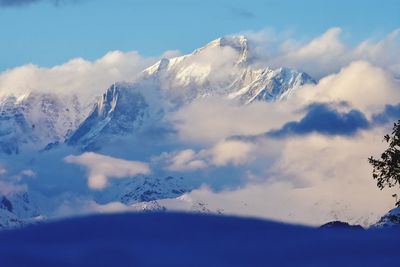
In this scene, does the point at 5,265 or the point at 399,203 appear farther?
the point at 399,203

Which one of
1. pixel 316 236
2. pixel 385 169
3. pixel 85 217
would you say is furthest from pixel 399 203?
pixel 85 217

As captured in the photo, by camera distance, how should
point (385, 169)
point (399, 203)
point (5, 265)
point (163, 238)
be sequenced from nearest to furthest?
point (5, 265), point (163, 238), point (399, 203), point (385, 169)

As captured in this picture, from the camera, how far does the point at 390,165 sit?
78.6 feet

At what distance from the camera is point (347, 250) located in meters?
10.8

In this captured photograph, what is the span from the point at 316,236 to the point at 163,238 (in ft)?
5.99

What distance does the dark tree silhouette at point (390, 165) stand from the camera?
77.7 ft

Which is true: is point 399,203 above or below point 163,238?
above

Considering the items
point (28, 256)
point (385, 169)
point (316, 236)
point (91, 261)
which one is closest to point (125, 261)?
point (91, 261)

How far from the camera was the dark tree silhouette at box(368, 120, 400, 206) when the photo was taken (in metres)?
23.7

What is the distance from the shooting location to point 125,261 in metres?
9.92

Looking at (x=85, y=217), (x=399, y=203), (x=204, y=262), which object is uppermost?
(x=399, y=203)

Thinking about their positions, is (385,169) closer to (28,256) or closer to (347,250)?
(347,250)

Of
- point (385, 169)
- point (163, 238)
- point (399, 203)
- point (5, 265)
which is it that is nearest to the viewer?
point (5, 265)

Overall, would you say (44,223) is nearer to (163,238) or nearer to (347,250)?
(163,238)
